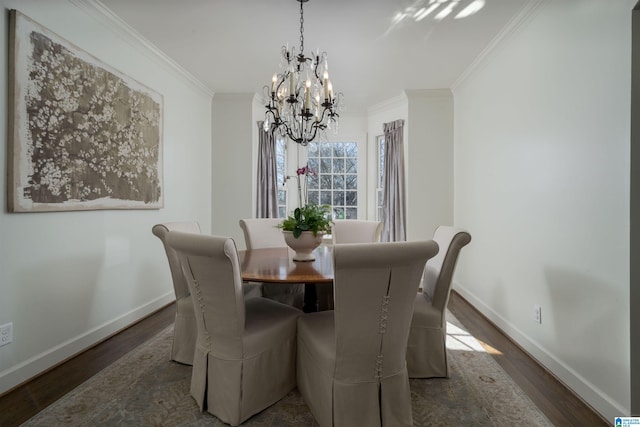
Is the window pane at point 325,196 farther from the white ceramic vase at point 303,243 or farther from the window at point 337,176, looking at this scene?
the white ceramic vase at point 303,243

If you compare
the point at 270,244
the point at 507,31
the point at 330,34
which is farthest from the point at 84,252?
the point at 507,31

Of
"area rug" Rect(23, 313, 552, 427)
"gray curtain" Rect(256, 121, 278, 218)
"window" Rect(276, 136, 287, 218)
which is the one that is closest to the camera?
"area rug" Rect(23, 313, 552, 427)

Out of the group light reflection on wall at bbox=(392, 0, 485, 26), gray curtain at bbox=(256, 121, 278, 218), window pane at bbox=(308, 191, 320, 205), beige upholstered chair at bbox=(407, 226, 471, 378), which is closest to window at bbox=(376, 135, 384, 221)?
window pane at bbox=(308, 191, 320, 205)

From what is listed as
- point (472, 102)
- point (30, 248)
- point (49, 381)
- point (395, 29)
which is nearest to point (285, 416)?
point (49, 381)

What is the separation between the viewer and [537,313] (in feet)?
7.81

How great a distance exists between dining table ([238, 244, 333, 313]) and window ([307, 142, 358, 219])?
250 cm

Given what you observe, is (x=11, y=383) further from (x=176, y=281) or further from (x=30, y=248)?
(x=176, y=281)

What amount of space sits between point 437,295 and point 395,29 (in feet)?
7.01

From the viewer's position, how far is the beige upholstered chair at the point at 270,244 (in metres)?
2.76

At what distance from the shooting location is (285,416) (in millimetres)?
A: 1695

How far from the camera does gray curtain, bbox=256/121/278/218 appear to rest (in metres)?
4.57

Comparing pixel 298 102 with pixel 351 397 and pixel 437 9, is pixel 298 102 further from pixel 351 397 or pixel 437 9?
pixel 351 397

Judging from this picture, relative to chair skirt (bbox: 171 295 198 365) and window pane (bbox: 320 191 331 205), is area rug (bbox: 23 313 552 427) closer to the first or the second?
chair skirt (bbox: 171 295 198 365)

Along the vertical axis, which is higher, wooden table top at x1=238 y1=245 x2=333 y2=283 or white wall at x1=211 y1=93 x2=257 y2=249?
white wall at x1=211 y1=93 x2=257 y2=249
